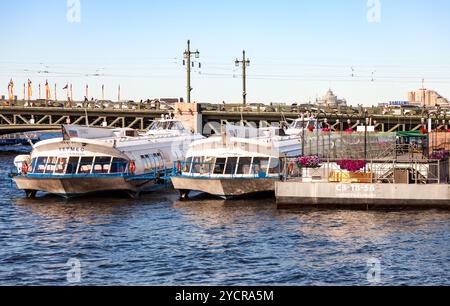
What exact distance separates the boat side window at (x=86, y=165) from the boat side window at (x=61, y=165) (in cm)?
118

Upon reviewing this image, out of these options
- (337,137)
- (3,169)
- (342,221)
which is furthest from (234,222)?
(3,169)

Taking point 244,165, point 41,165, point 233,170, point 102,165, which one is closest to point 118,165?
point 102,165

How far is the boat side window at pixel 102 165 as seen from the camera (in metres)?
62.0

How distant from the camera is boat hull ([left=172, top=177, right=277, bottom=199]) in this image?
192 ft

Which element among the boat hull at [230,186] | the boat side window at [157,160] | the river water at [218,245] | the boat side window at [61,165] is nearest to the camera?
the river water at [218,245]

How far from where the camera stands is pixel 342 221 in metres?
49.3

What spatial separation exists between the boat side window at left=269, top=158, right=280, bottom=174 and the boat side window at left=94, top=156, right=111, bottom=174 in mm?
11614

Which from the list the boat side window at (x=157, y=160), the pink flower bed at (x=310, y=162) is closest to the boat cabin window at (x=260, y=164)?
the pink flower bed at (x=310, y=162)

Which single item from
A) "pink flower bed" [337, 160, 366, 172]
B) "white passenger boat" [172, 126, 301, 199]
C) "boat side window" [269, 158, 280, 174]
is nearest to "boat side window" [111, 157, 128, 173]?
"white passenger boat" [172, 126, 301, 199]

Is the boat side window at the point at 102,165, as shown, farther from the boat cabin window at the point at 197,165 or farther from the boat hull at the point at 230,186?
the boat cabin window at the point at 197,165

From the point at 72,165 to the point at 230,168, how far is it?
11180mm

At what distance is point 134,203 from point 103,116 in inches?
2458

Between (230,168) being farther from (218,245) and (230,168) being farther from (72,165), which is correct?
(218,245)
